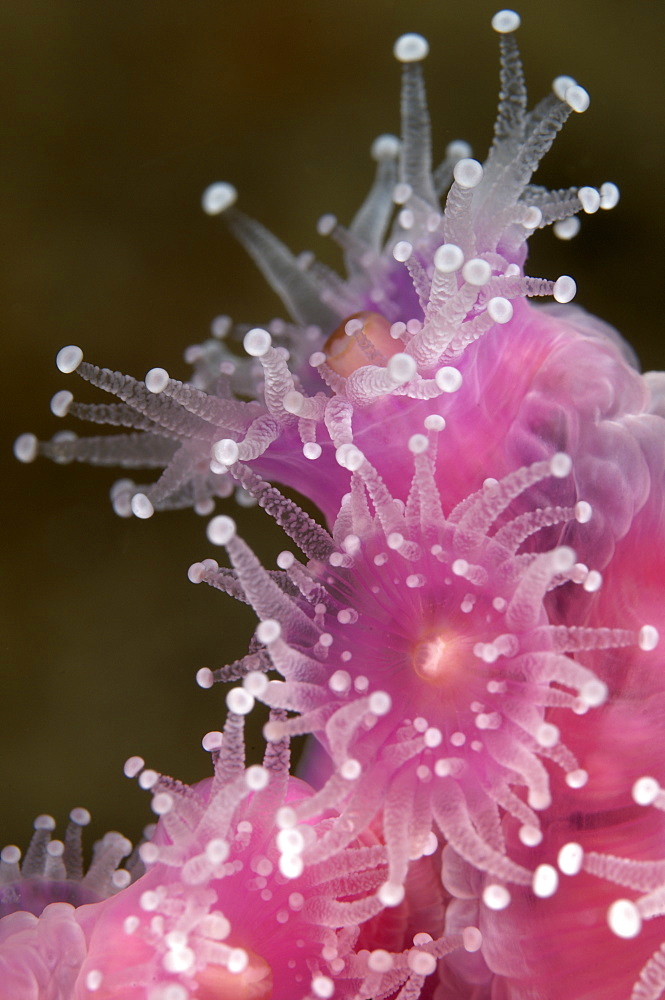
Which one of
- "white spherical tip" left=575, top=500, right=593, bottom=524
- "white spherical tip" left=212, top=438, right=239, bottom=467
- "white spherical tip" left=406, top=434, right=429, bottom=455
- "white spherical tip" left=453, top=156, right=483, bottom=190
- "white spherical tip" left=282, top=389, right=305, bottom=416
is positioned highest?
"white spherical tip" left=453, top=156, right=483, bottom=190

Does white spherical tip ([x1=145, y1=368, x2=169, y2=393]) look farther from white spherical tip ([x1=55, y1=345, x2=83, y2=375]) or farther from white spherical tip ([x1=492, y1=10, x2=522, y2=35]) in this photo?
white spherical tip ([x1=492, y1=10, x2=522, y2=35])

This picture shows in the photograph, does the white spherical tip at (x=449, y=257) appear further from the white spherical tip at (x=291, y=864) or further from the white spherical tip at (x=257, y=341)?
the white spherical tip at (x=291, y=864)

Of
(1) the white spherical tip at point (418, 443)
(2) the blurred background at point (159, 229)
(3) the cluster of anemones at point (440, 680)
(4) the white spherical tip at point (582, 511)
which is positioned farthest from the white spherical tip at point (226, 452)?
(2) the blurred background at point (159, 229)

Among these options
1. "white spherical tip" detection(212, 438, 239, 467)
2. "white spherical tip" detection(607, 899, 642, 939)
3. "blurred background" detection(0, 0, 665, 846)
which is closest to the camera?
"white spherical tip" detection(607, 899, 642, 939)

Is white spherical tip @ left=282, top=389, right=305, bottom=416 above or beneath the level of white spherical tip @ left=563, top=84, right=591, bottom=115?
beneath

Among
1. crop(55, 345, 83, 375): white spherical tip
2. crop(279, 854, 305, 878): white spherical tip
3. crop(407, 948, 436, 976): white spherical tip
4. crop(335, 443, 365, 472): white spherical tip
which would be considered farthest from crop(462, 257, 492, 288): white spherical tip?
crop(407, 948, 436, 976): white spherical tip

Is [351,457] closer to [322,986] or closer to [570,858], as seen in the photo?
[570,858]

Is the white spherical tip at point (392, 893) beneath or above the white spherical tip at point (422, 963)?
above
